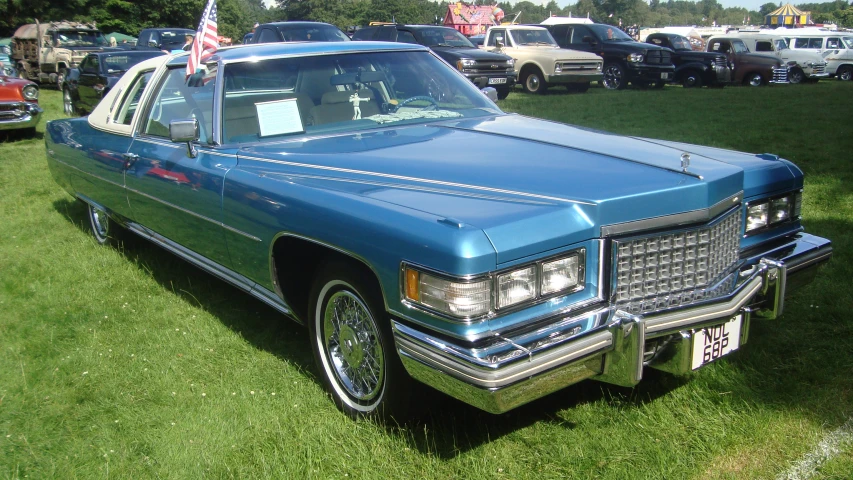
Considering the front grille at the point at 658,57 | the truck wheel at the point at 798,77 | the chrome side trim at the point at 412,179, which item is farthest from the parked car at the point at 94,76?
the truck wheel at the point at 798,77

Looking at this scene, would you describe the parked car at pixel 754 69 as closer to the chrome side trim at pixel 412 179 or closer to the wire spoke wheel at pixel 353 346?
the chrome side trim at pixel 412 179

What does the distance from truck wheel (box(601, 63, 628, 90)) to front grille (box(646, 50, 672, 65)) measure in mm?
695

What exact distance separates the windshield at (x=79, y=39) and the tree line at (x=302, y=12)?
9.26 m

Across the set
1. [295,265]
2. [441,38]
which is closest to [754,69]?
[441,38]

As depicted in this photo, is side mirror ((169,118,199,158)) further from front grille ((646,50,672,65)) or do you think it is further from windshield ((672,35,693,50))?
windshield ((672,35,693,50))

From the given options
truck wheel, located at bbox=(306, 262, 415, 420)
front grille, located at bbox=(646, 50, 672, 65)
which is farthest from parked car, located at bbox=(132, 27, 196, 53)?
truck wheel, located at bbox=(306, 262, 415, 420)

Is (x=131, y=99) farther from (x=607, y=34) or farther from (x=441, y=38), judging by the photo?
(x=607, y=34)

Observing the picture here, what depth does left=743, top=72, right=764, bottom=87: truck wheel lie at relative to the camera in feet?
69.7

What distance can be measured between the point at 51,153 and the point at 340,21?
67.1 metres

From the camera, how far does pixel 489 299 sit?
8.09 ft

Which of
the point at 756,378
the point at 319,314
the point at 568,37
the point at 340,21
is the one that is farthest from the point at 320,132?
the point at 340,21

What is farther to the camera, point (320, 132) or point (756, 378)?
point (320, 132)

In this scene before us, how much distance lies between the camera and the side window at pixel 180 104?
4.20 m

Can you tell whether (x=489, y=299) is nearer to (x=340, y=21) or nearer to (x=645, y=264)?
(x=645, y=264)
